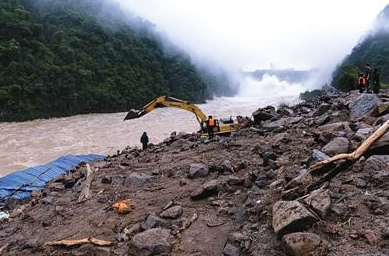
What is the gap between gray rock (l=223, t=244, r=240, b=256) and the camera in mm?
4645

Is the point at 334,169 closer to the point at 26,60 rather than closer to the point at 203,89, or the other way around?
the point at 26,60

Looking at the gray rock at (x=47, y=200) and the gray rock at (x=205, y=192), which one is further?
the gray rock at (x=47, y=200)

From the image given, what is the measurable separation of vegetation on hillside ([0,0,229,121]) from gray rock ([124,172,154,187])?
3595 centimetres

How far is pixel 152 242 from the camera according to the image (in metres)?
5.41

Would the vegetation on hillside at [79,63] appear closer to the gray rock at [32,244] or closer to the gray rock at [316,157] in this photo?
the gray rock at [32,244]

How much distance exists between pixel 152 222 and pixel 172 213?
0.37m

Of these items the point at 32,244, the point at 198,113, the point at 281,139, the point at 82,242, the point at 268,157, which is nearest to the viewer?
the point at 82,242

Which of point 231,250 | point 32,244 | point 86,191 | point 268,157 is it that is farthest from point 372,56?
point 231,250

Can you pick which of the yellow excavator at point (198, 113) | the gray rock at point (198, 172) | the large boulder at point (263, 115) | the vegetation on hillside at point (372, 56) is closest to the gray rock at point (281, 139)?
the gray rock at point (198, 172)

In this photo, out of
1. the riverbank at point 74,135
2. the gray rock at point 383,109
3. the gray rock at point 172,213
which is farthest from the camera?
the riverbank at point 74,135

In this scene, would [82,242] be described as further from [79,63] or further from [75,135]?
[79,63]

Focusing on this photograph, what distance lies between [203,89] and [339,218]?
65.5 metres

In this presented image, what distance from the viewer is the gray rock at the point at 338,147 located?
246 inches

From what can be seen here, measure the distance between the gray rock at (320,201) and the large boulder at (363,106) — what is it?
4.93m
